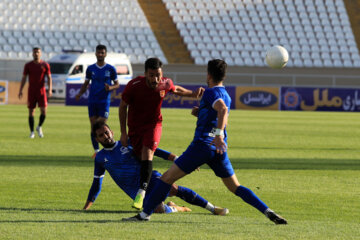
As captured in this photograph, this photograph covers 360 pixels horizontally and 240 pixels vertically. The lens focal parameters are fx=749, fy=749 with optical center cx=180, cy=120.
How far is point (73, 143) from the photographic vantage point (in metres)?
17.2

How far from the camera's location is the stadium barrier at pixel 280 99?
36.6 metres

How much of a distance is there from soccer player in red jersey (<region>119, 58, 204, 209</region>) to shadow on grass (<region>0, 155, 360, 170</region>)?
13.8 feet

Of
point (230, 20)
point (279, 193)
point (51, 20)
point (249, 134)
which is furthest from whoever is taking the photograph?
point (230, 20)

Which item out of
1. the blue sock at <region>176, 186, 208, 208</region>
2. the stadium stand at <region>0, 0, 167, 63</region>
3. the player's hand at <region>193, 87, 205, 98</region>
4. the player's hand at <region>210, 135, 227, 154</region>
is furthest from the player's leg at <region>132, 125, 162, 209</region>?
the stadium stand at <region>0, 0, 167, 63</region>

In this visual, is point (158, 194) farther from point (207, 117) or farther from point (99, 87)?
point (99, 87)

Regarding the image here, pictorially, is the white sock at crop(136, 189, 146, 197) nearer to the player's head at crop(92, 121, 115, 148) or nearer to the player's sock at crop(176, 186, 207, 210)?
the player's sock at crop(176, 186, 207, 210)

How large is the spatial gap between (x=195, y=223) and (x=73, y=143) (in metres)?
10.3

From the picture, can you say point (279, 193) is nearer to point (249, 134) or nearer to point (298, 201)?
point (298, 201)

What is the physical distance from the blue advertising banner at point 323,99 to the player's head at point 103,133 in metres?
29.5

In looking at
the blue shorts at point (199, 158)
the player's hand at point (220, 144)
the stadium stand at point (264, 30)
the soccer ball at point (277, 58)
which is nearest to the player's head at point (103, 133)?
the blue shorts at point (199, 158)

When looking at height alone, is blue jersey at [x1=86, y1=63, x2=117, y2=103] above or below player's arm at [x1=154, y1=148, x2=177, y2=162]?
above

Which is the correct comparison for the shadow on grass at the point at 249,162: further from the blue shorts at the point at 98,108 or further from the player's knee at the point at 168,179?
the player's knee at the point at 168,179

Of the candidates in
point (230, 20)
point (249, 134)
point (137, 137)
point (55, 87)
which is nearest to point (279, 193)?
point (137, 137)

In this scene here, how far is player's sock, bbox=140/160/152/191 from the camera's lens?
8.02m
